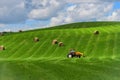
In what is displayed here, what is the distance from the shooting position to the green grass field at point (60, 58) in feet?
83.7

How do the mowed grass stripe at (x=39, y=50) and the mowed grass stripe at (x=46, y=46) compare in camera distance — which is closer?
the mowed grass stripe at (x=39, y=50)

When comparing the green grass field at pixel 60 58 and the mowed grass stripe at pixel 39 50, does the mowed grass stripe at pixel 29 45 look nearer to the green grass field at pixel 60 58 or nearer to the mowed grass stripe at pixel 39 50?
the green grass field at pixel 60 58

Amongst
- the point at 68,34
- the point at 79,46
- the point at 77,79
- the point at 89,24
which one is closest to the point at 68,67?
the point at 77,79

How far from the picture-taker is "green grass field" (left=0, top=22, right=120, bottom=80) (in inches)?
1005

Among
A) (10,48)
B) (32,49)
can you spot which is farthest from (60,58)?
(10,48)

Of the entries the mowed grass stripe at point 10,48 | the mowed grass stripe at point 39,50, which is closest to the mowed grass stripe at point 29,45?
the mowed grass stripe at point 39,50

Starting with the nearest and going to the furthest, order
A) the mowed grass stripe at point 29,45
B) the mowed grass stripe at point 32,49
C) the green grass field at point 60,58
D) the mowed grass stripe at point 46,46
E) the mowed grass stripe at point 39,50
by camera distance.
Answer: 1. the green grass field at point 60,58
2. the mowed grass stripe at point 39,50
3. the mowed grass stripe at point 46,46
4. the mowed grass stripe at point 32,49
5. the mowed grass stripe at point 29,45

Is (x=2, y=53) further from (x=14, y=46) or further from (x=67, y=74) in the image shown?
(x=67, y=74)

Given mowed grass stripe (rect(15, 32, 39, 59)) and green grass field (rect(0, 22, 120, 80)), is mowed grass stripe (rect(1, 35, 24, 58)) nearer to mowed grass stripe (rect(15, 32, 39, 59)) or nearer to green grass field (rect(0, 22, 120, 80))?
green grass field (rect(0, 22, 120, 80))

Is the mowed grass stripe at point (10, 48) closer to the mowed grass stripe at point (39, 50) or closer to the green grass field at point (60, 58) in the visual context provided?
the green grass field at point (60, 58)

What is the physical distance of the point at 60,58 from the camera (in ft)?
146

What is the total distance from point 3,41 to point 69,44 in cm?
2154

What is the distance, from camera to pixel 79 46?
7706 centimetres

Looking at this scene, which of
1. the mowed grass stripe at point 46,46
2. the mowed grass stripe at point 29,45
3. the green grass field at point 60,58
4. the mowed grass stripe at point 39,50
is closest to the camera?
the green grass field at point 60,58
